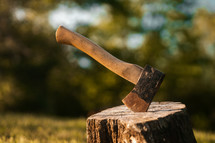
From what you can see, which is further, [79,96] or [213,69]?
[213,69]

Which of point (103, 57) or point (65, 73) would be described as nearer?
point (103, 57)

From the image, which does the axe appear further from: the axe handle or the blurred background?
the blurred background

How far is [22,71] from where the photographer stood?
1073 cm

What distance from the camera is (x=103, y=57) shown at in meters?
2.74

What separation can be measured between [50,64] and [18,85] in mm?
1823

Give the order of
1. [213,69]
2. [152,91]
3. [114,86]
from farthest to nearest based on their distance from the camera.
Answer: [213,69]
[114,86]
[152,91]

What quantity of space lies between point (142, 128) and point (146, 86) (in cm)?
50

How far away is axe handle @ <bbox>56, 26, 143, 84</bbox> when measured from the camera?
8.61ft

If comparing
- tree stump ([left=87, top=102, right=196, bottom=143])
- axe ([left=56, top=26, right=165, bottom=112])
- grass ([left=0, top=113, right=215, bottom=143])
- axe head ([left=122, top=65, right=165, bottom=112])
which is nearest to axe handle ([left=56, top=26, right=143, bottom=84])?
axe ([left=56, top=26, right=165, bottom=112])

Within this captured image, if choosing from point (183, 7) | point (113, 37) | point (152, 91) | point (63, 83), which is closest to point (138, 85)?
point (152, 91)

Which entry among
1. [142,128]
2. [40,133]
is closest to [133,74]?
[142,128]

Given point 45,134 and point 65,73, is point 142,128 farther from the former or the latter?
point 65,73

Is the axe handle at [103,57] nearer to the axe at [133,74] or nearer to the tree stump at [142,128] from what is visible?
the axe at [133,74]

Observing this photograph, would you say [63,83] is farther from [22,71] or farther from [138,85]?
[138,85]
